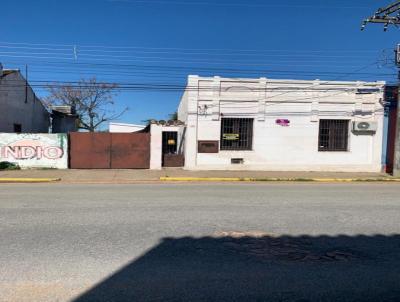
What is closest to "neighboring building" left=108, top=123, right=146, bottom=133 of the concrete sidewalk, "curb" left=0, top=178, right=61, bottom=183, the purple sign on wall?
the concrete sidewalk

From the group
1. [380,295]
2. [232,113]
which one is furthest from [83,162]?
[380,295]

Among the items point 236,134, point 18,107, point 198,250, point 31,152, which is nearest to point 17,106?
point 18,107

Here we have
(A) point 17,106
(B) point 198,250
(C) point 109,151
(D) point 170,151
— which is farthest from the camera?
(A) point 17,106

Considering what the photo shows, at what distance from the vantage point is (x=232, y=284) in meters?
4.63

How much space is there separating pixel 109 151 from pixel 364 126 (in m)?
13.5

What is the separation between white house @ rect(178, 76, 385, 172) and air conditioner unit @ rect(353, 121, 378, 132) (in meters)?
0.05

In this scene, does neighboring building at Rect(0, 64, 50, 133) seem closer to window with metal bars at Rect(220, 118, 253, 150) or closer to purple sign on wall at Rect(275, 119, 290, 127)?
window with metal bars at Rect(220, 118, 253, 150)

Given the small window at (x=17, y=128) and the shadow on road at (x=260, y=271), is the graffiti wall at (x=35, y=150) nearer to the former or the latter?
the small window at (x=17, y=128)

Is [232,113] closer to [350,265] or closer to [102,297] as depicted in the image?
[350,265]

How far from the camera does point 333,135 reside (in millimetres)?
22516

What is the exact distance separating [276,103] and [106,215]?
14951 millimetres

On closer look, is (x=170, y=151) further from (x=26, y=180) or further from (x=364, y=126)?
(x=364, y=126)


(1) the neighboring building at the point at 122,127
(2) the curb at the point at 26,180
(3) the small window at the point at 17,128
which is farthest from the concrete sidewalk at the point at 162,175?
(1) the neighboring building at the point at 122,127

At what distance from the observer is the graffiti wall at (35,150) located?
2131 centimetres
